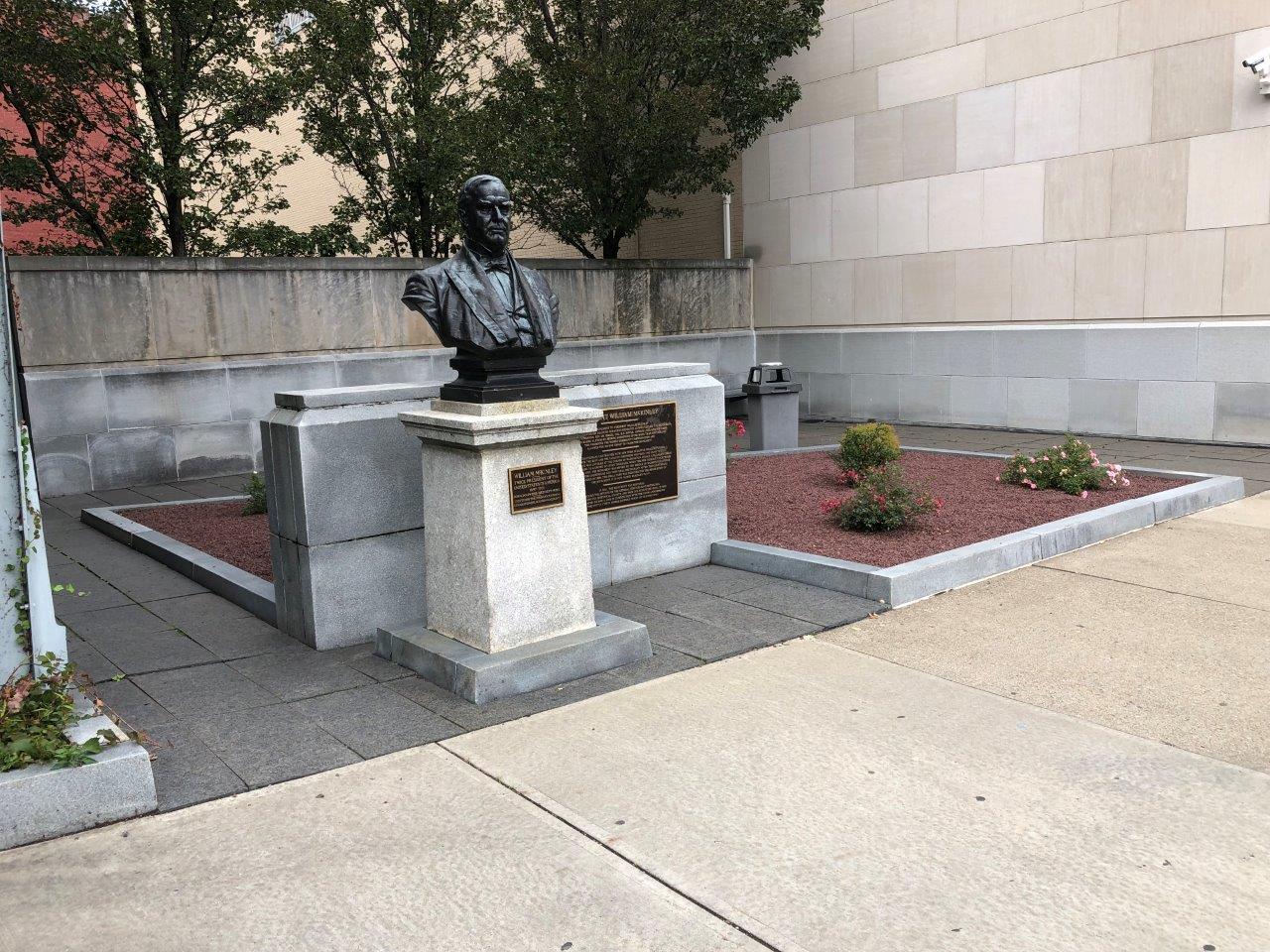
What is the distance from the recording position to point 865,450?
1024cm

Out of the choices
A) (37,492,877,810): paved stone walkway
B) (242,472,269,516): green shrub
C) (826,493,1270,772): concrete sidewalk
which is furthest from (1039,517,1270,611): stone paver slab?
(242,472,269,516): green shrub

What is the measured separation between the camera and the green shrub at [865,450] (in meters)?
10.2

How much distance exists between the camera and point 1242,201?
41.2 feet

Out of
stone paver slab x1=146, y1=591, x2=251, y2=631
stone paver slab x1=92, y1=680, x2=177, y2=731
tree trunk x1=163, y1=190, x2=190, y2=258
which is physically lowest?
stone paver slab x1=146, y1=591, x2=251, y2=631

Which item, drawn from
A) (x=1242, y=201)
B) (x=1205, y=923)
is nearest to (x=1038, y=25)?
(x=1242, y=201)

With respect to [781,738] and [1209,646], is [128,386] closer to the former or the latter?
[781,738]

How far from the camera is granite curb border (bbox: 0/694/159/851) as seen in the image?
391cm

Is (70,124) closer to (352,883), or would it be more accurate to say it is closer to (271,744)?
(271,744)

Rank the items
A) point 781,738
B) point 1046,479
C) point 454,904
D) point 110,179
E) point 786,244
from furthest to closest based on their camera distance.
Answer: point 786,244
point 110,179
point 1046,479
point 781,738
point 454,904

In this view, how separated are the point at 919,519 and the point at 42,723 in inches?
256

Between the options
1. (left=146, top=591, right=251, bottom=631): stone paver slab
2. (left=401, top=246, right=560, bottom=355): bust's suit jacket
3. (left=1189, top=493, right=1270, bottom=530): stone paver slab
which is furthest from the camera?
(left=1189, top=493, right=1270, bottom=530): stone paver slab

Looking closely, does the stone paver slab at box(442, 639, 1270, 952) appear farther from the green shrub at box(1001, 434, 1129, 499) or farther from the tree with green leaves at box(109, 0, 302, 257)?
the tree with green leaves at box(109, 0, 302, 257)

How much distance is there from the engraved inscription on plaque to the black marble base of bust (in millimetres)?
402

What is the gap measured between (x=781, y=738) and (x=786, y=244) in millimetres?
14613
